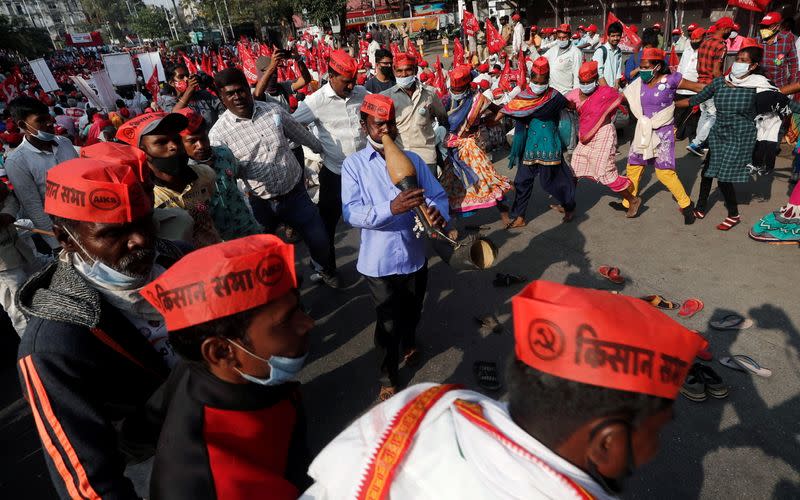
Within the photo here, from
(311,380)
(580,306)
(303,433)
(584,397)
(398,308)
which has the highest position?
(580,306)

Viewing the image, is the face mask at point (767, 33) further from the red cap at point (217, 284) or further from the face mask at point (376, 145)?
the red cap at point (217, 284)

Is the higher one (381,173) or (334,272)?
(381,173)

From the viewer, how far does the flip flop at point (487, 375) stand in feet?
10.5

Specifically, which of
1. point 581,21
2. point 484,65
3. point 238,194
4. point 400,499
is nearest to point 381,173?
point 238,194

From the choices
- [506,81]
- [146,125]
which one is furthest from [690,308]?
[506,81]

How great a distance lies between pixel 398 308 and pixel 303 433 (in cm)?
149

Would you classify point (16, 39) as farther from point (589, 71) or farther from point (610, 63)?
point (589, 71)

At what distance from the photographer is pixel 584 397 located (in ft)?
3.14

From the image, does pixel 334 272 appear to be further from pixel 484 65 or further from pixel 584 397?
pixel 484 65

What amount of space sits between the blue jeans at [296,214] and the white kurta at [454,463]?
3310 mm

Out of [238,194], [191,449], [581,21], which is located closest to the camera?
[191,449]

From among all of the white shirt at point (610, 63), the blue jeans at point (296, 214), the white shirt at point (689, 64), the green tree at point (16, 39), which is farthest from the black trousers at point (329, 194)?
the green tree at point (16, 39)

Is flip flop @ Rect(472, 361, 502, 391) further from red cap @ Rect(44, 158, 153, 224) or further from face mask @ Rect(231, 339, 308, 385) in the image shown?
red cap @ Rect(44, 158, 153, 224)

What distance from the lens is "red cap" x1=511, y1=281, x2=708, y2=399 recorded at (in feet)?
3.02
